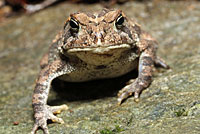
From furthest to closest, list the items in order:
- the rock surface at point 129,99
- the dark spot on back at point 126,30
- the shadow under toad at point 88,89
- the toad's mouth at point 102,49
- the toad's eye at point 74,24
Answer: the shadow under toad at point 88,89, the dark spot on back at point 126,30, the toad's eye at point 74,24, the toad's mouth at point 102,49, the rock surface at point 129,99

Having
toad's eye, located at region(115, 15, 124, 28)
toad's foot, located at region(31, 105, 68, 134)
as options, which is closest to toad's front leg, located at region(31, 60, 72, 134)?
toad's foot, located at region(31, 105, 68, 134)

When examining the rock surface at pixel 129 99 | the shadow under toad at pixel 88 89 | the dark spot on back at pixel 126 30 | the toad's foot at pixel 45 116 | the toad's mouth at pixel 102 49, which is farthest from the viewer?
the shadow under toad at pixel 88 89

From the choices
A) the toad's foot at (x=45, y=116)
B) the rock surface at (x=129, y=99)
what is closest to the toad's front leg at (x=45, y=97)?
the toad's foot at (x=45, y=116)

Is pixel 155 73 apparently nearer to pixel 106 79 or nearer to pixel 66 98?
pixel 106 79

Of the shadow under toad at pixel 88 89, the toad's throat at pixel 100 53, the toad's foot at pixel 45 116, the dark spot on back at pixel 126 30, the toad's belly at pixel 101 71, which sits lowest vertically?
the toad's foot at pixel 45 116

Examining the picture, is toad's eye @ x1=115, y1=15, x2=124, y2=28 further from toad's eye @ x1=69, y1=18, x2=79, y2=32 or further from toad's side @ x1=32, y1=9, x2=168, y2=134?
→ toad's eye @ x1=69, y1=18, x2=79, y2=32

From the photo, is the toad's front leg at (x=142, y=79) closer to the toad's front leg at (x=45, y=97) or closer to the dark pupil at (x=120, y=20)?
the dark pupil at (x=120, y=20)

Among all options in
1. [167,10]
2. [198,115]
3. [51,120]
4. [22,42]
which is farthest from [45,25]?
[198,115]

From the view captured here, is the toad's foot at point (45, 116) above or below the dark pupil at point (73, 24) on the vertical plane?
below
